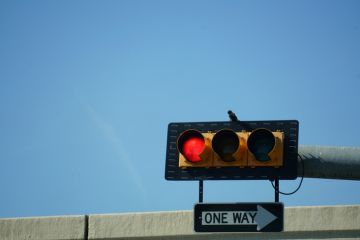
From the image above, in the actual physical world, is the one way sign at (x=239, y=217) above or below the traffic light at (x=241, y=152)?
below

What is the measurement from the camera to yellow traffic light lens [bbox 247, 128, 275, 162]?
17.1 ft

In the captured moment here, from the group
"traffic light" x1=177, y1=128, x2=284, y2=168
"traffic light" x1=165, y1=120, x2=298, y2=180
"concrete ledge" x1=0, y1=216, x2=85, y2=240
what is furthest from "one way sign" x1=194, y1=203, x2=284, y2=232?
"concrete ledge" x1=0, y1=216, x2=85, y2=240

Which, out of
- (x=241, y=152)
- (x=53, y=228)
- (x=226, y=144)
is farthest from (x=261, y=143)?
(x=53, y=228)

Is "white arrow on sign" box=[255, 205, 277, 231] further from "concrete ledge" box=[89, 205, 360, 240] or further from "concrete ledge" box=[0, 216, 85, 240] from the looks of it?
"concrete ledge" box=[0, 216, 85, 240]

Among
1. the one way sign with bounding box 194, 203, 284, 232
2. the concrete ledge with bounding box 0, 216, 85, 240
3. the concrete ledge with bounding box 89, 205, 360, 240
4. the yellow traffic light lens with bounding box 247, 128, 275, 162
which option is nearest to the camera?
the yellow traffic light lens with bounding box 247, 128, 275, 162

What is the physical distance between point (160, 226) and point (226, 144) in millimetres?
1800

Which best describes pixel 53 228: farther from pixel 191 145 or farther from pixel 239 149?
pixel 239 149

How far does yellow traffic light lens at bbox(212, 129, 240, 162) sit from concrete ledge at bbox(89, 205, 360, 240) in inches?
61.1

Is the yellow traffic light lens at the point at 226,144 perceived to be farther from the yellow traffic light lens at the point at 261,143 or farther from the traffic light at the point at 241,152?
the yellow traffic light lens at the point at 261,143

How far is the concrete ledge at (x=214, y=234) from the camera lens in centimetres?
645

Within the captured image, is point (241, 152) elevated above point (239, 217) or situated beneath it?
elevated above

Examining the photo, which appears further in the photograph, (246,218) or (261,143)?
(246,218)

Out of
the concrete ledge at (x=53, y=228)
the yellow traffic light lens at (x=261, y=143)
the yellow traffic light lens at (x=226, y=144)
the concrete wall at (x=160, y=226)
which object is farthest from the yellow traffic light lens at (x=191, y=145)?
the concrete ledge at (x=53, y=228)

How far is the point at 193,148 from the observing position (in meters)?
5.38
